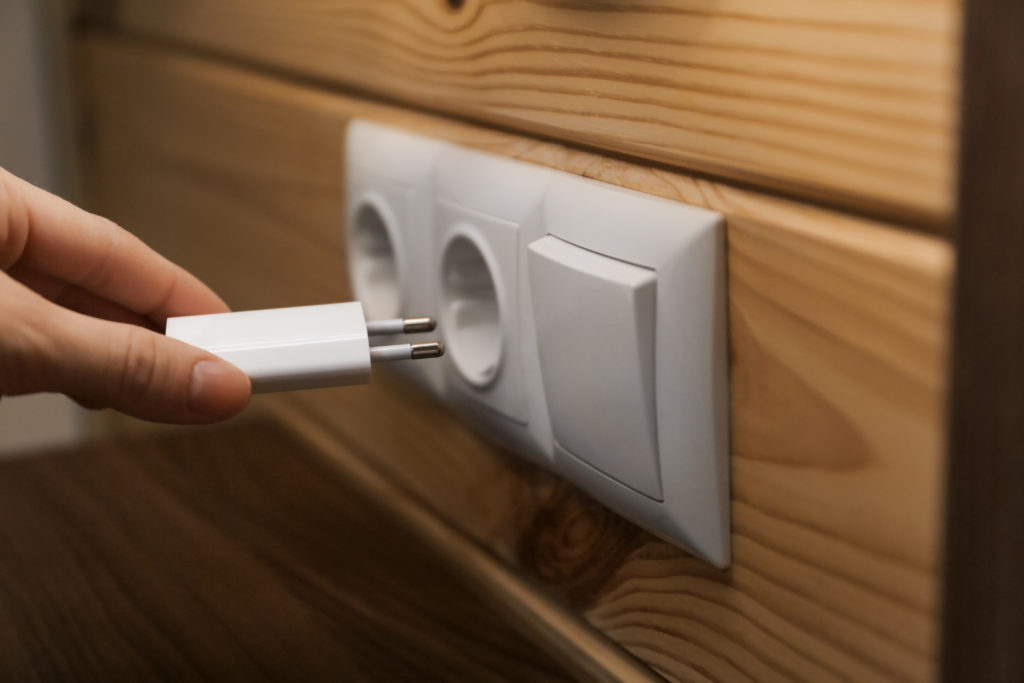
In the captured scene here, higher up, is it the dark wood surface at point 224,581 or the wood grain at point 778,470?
the wood grain at point 778,470

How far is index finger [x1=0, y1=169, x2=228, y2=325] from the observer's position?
1.39 ft

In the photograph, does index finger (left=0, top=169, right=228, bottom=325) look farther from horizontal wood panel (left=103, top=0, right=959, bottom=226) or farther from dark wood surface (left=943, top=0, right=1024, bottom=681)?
dark wood surface (left=943, top=0, right=1024, bottom=681)

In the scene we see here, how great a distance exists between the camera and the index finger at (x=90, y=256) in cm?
42

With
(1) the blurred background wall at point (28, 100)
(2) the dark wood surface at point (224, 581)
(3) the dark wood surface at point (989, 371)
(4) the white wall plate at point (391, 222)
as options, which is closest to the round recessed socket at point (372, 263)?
(4) the white wall plate at point (391, 222)

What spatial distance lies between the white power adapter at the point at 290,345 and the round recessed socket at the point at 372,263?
0.16 meters

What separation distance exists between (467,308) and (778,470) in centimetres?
19

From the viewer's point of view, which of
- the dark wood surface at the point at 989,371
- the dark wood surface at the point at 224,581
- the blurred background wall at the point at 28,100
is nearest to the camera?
the dark wood surface at the point at 989,371

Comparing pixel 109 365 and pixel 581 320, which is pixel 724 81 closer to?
pixel 581 320

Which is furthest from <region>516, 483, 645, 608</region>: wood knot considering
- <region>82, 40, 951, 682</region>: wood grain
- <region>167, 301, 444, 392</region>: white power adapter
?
<region>167, 301, 444, 392</region>: white power adapter

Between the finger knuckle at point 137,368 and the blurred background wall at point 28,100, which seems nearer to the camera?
the finger knuckle at point 137,368

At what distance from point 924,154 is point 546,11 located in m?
0.18

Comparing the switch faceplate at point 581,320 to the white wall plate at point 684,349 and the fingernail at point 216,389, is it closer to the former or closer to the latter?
the white wall plate at point 684,349

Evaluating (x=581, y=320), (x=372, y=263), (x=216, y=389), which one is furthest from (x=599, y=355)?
(x=372, y=263)

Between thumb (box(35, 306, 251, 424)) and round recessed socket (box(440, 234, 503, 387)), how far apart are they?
144mm
